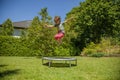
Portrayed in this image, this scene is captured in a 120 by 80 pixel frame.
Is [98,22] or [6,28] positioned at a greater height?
[98,22]

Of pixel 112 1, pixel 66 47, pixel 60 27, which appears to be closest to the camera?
pixel 60 27

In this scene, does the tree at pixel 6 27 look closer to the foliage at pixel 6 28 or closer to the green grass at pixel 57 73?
the foliage at pixel 6 28

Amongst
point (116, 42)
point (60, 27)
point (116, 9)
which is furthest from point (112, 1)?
point (60, 27)

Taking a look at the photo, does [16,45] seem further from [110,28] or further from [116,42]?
[110,28]

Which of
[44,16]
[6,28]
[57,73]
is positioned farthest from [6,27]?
[57,73]

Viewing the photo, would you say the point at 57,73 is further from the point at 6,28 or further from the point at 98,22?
the point at 6,28

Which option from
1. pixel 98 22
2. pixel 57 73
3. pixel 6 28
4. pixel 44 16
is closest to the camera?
pixel 57 73

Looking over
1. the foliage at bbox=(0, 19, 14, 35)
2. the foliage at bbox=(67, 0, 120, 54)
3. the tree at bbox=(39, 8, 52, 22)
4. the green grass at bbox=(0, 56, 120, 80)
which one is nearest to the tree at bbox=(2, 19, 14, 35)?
the foliage at bbox=(0, 19, 14, 35)

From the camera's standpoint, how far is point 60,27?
220 inches

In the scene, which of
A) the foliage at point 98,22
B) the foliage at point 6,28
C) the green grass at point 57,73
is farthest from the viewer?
the foliage at point 6,28

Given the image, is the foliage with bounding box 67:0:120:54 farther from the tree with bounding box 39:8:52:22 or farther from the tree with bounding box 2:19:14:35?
the tree with bounding box 39:8:52:22

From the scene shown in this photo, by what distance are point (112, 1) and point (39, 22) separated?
633 inches

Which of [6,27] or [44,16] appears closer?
[44,16]

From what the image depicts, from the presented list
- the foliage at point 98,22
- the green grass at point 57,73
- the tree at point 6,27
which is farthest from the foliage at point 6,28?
the green grass at point 57,73
